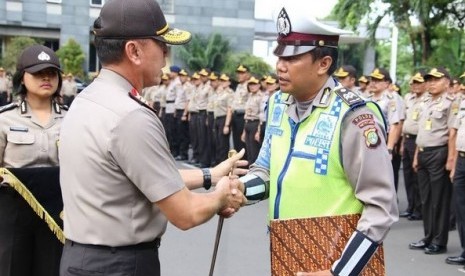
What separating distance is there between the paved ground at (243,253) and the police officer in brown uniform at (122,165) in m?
3.57

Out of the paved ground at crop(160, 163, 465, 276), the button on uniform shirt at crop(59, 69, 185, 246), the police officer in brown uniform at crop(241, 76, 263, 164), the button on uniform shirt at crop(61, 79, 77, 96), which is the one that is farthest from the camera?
the button on uniform shirt at crop(61, 79, 77, 96)

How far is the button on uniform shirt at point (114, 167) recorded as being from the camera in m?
2.28

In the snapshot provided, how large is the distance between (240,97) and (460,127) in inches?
268

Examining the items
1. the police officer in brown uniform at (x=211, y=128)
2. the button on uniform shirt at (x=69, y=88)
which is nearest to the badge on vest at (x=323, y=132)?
the police officer in brown uniform at (x=211, y=128)

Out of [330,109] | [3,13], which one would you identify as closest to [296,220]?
[330,109]

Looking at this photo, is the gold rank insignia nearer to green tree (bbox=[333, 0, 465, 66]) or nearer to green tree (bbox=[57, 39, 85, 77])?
green tree (bbox=[333, 0, 465, 66])

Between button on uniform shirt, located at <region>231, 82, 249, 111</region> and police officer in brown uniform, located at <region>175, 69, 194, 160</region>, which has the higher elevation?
button on uniform shirt, located at <region>231, 82, 249, 111</region>

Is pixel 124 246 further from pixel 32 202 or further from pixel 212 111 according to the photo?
pixel 212 111

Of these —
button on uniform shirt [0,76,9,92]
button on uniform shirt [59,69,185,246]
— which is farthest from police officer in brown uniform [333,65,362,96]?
button on uniform shirt [0,76,9,92]

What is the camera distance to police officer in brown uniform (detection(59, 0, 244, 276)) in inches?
90.2

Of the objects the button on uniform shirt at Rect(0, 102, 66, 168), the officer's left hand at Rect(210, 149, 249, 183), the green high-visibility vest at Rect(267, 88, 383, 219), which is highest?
the green high-visibility vest at Rect(267, 88, 383, 219)

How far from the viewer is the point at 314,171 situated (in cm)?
261

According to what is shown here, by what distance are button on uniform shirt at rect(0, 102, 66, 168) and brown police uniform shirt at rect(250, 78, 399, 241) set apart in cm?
185

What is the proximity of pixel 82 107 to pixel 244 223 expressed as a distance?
6.06m
